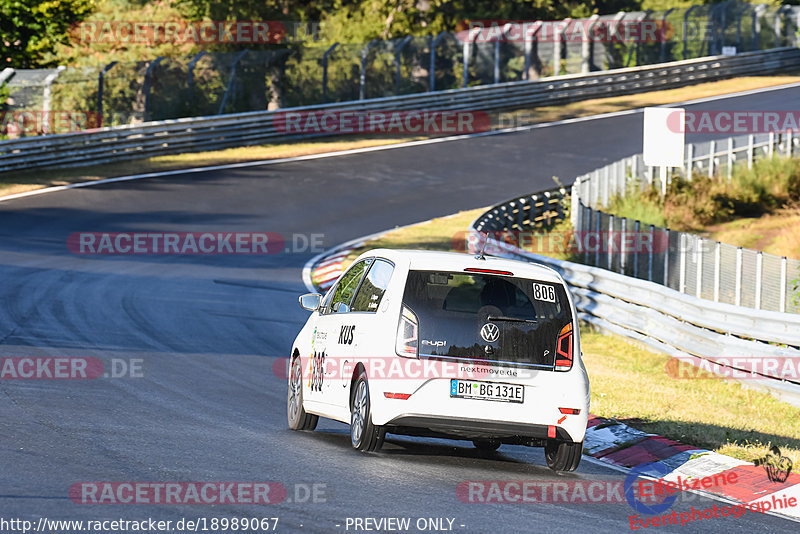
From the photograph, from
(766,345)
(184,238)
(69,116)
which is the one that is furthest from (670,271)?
(69,116)

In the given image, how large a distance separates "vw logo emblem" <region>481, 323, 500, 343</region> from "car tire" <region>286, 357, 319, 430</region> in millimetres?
2387

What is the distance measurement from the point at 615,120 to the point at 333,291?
112ft

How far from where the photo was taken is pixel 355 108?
4091 cm

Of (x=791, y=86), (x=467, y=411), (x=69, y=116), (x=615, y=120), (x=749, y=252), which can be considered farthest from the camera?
(x=791, y=86)

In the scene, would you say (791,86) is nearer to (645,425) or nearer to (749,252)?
(749,252)

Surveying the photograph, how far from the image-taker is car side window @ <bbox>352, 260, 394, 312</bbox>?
9.48m

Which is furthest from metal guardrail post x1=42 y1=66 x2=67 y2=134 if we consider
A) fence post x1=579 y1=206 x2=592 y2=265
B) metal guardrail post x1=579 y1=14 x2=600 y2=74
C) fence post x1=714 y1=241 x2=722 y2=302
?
metal guardrail post x1=579 y1=14 x2=600 y2=74

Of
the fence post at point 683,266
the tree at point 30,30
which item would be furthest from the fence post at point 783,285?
the tree at point 30,30

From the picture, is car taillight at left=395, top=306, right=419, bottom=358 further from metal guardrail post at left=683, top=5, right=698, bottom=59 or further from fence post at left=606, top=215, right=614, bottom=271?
metal guardrail post at left=683, top=5, right=698, bottom=59

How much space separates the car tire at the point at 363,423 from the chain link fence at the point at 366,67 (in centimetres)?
2623

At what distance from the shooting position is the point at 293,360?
37.3 feet

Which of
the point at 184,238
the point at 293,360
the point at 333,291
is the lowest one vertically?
the point at 184,238

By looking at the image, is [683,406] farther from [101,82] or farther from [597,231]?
[101,82]

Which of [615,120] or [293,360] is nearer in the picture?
[293,360]
